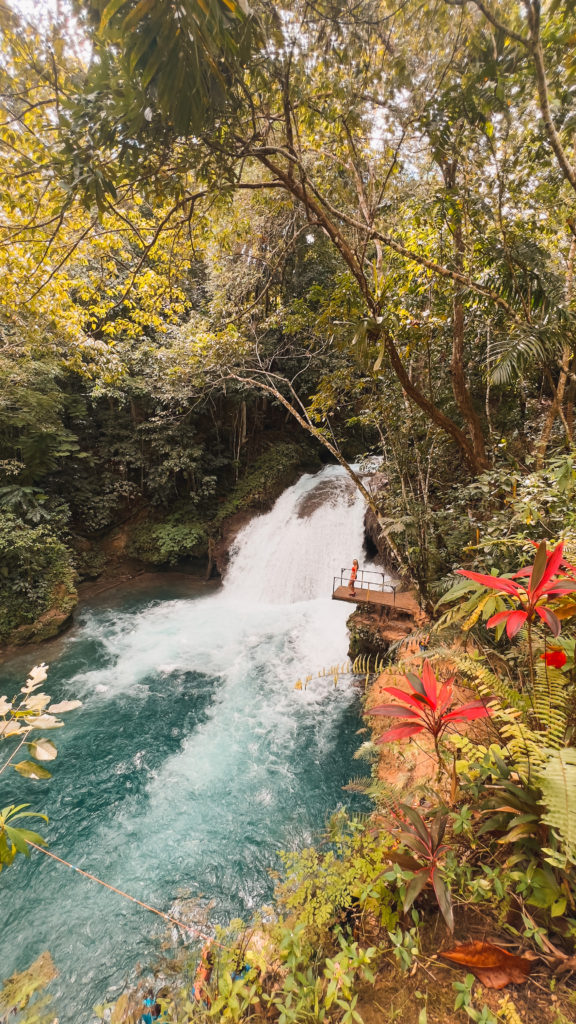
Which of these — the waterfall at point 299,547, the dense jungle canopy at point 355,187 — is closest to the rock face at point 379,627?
the dense jungle canopy at point 355,187

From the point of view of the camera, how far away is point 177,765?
5109 mm

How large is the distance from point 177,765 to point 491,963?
4.57 m

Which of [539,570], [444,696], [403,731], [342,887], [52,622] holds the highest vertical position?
[539,570]

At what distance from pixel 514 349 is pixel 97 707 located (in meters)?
7.19

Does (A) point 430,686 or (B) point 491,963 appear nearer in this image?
(B) point 491,963

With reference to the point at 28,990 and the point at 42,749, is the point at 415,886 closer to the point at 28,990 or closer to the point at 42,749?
the point at 42,749

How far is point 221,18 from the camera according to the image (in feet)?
5.83

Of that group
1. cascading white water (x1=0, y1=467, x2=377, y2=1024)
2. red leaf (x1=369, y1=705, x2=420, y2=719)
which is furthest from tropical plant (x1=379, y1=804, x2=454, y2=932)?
cascading white water (x1=0, y1=467, x2=377, y2=1024)

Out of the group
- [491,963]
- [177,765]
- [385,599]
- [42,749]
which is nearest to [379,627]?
[385,599]

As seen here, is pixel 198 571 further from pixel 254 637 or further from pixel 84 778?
pixel 84 778

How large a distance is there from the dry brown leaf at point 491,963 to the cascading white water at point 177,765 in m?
2.79

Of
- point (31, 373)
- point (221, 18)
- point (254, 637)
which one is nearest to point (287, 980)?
point (221, 18)

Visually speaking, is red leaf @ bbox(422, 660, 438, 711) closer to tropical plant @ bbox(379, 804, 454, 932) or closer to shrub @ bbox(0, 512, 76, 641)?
tropical plant @ bbox(379, 804, 454, 932)

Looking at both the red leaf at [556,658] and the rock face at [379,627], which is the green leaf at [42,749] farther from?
the rock face at [379,627]
